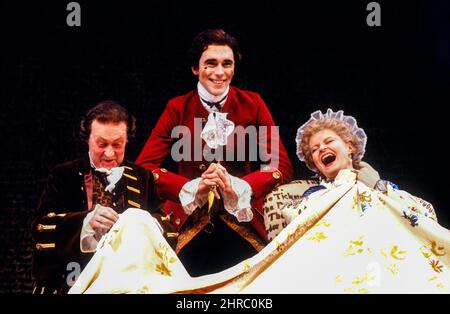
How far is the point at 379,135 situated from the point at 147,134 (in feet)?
3.61

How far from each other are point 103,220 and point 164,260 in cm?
39

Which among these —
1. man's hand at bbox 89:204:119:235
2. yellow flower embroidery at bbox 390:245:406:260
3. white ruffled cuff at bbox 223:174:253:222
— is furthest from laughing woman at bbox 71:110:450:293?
white ruffled cuff at bbox 223:174:253:222

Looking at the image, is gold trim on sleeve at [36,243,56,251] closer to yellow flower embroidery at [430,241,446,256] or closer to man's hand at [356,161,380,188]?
man's hand at [356,161,380,188]

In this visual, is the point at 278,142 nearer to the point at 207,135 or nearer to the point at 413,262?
the point at 207,135

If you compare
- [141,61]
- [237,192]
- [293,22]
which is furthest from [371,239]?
[141,61]

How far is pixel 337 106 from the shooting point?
3.12 meters

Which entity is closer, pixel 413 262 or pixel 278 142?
pixel 413 262

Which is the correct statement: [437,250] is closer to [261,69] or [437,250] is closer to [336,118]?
[336,118]

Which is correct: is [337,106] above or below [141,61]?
below

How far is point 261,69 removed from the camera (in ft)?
10.4

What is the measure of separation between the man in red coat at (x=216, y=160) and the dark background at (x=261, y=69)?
0.07m

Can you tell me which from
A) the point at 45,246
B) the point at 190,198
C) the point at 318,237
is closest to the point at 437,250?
the point at 318,237

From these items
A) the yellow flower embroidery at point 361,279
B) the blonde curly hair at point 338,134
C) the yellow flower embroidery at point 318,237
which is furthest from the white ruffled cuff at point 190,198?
the yellow flower embroidery at point 361,279

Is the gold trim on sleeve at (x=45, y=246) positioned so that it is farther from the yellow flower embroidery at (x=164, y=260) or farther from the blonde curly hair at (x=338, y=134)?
the blonde curly hair at (x=338, y=134)
